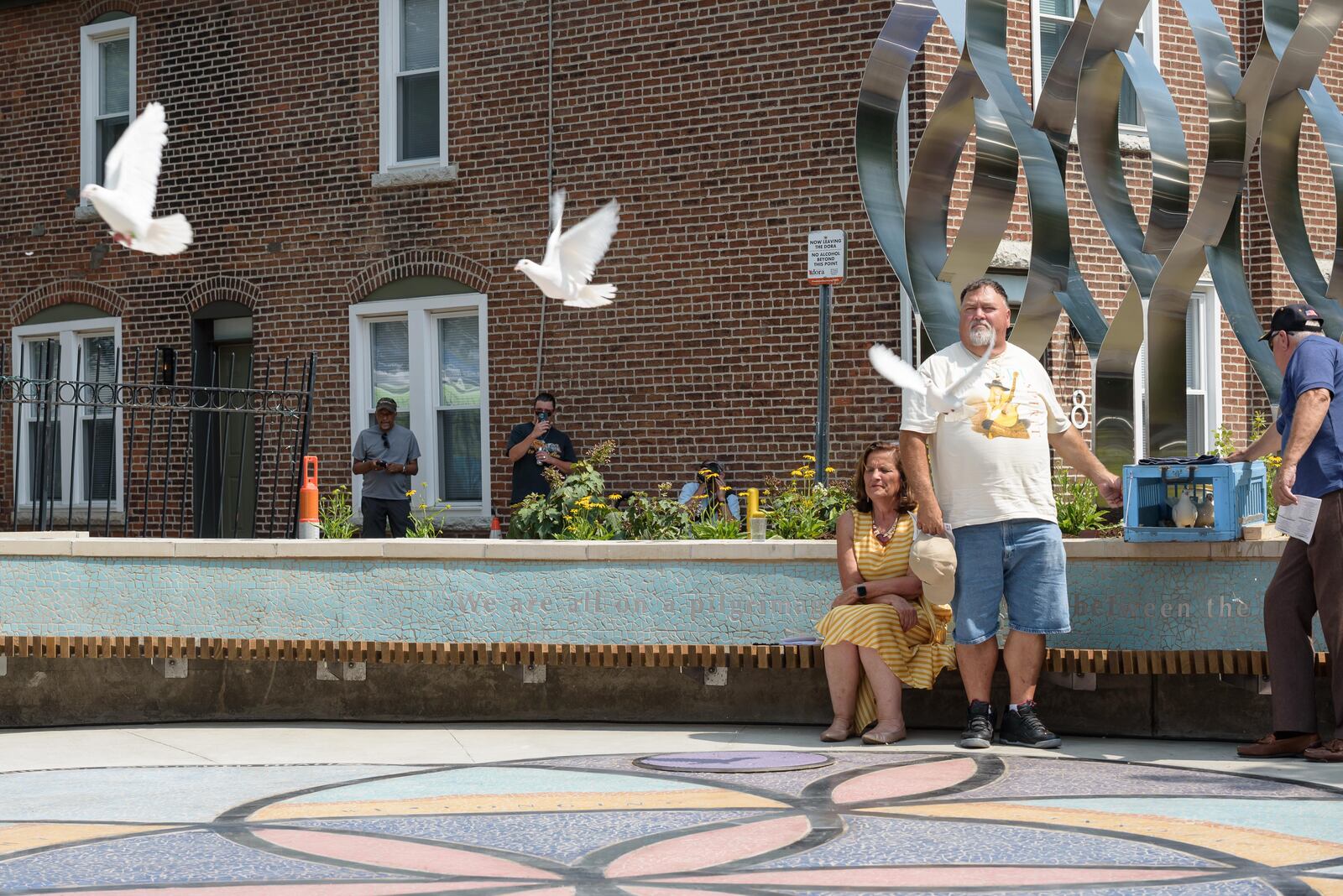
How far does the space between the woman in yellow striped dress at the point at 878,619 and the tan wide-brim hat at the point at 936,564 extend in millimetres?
239

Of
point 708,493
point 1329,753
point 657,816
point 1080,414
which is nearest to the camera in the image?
point 657,816

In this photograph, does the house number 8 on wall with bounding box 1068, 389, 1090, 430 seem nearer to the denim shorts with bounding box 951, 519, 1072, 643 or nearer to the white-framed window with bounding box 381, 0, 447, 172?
the denim shorts with bounding box 951, 519, 1072, 643

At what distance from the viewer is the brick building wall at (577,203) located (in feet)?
46.0

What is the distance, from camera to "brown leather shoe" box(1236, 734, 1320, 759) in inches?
293

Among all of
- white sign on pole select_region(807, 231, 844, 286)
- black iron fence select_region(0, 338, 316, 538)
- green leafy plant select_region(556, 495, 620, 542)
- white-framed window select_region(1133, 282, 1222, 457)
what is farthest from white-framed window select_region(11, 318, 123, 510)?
white-framed window select_region(1133, 282, 1222, 457)

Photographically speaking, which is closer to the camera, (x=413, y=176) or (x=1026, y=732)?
(x=1026, y=732)

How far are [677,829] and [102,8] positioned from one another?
14.6 metres

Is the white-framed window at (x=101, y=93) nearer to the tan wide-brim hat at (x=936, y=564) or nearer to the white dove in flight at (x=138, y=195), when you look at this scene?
the white dove in flight at (x=138, y=195)

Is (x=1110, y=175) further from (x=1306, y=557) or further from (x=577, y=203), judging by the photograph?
(x=577, y=203)

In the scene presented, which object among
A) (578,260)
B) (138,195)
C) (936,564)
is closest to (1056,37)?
(578,260)

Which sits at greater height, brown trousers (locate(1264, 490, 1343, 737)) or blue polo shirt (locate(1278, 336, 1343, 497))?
blue polo shirt (locate(1278, 336, 1343, 497))

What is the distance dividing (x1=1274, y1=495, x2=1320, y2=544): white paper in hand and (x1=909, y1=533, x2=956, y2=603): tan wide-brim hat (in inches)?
55.8

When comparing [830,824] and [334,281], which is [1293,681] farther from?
[334,281]

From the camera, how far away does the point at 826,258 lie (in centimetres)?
1156
